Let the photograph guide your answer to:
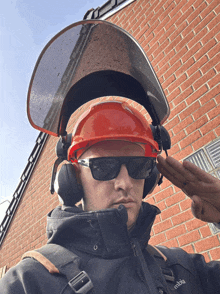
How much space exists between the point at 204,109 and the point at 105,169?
65.2 inches

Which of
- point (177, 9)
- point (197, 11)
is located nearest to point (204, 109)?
point (197, 11)

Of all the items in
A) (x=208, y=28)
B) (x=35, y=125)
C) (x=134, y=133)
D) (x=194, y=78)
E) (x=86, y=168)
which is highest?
(x=208, y=28)

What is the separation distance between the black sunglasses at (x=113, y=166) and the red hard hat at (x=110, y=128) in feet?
0.42

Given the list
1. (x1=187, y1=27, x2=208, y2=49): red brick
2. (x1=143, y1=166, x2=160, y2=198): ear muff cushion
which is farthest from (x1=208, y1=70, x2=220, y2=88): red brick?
(x1=143, y1=166, x2=160, y2=198): ear muff cushion

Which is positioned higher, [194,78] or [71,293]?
[194,78]

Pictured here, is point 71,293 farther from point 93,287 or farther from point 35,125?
point 35,125

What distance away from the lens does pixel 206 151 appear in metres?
2.30

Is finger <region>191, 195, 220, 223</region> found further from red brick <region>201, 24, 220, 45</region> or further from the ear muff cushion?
red brick <region>201, 24, 220, 45</region>

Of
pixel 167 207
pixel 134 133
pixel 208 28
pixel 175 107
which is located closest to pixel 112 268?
pixel 134 133

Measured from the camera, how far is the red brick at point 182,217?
89.8 inches

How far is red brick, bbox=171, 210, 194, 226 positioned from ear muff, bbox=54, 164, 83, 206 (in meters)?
1.40

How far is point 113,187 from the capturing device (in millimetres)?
1245

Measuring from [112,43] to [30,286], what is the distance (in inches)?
53.6

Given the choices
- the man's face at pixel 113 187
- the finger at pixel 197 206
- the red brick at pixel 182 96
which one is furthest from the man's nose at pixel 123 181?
the red brick at pixel 182 96
